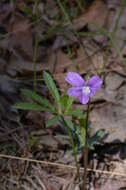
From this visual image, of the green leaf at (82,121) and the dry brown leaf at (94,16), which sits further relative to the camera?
the dry brown leaf at (94,16)

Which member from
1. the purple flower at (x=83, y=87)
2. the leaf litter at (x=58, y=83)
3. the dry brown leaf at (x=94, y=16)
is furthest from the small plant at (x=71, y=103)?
the dry brown leaf at (x=94, y=16)

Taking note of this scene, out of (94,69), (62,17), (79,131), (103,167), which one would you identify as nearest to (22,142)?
(79,131)

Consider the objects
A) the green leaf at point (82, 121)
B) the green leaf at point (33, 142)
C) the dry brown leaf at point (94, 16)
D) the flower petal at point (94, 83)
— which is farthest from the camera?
the dry brown leaf at point (94, 16)

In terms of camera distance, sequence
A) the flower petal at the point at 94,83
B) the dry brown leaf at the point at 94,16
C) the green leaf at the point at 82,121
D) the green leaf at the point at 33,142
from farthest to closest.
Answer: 1. the dry brown leaf at the point at 94,16
2. the green leaf at the point at 33,142
3. the green leaf at the point at 82,121
4. the flower petal at the point at 94,83

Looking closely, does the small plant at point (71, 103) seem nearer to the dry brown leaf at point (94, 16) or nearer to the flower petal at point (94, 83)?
the flower petal at point (94, 83)

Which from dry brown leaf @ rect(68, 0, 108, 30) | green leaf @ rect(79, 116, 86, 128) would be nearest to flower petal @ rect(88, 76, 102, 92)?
green leaf @ rect(79, 116, 86, 128)

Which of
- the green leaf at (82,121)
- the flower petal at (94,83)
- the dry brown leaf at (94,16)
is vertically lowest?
the green leaf at (82,121)

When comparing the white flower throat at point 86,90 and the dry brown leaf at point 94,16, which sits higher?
the dry brown leaf at point 94,16

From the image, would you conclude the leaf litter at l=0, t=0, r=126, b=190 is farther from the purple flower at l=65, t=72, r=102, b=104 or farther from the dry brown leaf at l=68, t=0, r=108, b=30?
the purple flower at l=65, t=72, r=102, b=104
